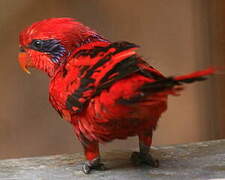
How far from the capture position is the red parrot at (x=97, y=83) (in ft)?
2.77

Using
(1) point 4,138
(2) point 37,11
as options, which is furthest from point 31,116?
(2) point 37,11

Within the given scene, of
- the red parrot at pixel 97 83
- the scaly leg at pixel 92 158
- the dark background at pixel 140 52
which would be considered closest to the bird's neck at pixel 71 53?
the red parrot at pixel 97 83

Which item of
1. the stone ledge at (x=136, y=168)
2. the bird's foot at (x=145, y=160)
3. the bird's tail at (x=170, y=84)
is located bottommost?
the stone ledge at (x=136, y=168)

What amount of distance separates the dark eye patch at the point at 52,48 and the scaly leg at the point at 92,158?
0.20 m

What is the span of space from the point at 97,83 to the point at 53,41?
16 cm

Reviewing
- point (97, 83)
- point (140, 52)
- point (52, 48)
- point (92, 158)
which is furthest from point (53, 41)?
point (140, 52)

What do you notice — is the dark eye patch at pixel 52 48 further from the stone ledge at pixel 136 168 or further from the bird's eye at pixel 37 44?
the stone ledge at pixel 136 168

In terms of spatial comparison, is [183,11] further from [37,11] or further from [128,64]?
[128,64]

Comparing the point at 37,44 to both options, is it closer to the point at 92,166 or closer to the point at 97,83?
the point at 97,83

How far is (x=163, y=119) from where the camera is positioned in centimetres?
165

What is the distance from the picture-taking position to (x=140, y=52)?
1565 millimetres

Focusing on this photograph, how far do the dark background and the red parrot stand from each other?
51cm

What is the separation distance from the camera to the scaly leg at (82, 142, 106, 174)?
1.02 m

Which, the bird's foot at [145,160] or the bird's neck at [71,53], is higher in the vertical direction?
the bird's neck at [71,53]
